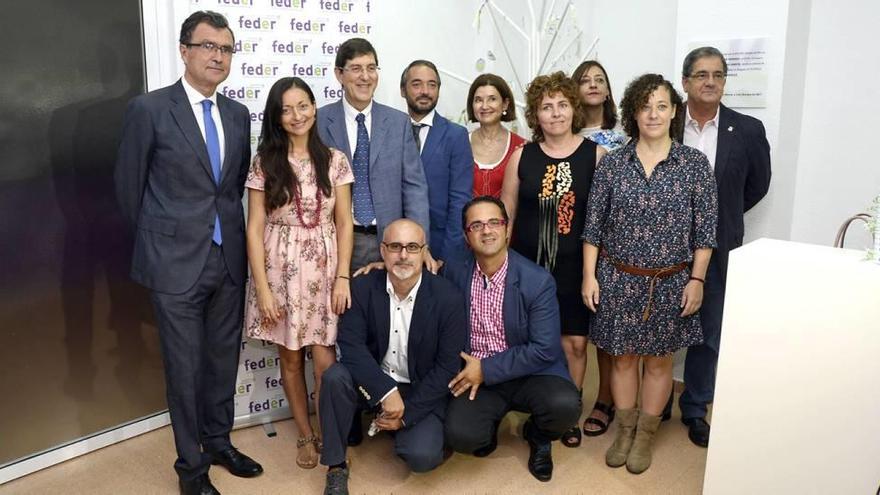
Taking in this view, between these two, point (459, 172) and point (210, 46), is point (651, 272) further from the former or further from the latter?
point (210, 46)

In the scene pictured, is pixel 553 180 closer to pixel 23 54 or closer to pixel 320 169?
pixel 320 169

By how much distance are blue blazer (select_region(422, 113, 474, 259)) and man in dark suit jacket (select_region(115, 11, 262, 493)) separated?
796 millimetres

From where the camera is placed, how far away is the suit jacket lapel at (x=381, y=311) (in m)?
2.74

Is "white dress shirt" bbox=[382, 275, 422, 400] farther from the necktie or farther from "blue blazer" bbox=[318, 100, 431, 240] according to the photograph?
the necktie

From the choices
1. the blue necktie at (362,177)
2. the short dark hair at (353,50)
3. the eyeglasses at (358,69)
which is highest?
the short dark hair at (353,50)

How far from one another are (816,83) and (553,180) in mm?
1505

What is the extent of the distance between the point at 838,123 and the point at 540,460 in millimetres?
2121

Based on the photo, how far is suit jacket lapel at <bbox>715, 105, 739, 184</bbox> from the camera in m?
3.05

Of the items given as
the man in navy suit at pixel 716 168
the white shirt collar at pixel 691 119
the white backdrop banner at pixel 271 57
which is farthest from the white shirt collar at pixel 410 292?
the white shirt collar at pixel 691 119

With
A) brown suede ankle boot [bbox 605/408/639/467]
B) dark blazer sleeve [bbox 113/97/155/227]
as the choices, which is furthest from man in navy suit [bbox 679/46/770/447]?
dark blazer sleeve [bbox 113/97/155/227]

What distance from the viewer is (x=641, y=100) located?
2.67 m

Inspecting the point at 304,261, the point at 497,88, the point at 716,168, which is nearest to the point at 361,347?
the point at 304,261

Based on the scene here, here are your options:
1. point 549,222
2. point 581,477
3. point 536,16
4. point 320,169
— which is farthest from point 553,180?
point 536,16

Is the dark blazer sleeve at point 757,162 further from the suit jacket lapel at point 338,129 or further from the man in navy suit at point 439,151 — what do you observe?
the suit jacket lapel at point 338,129
